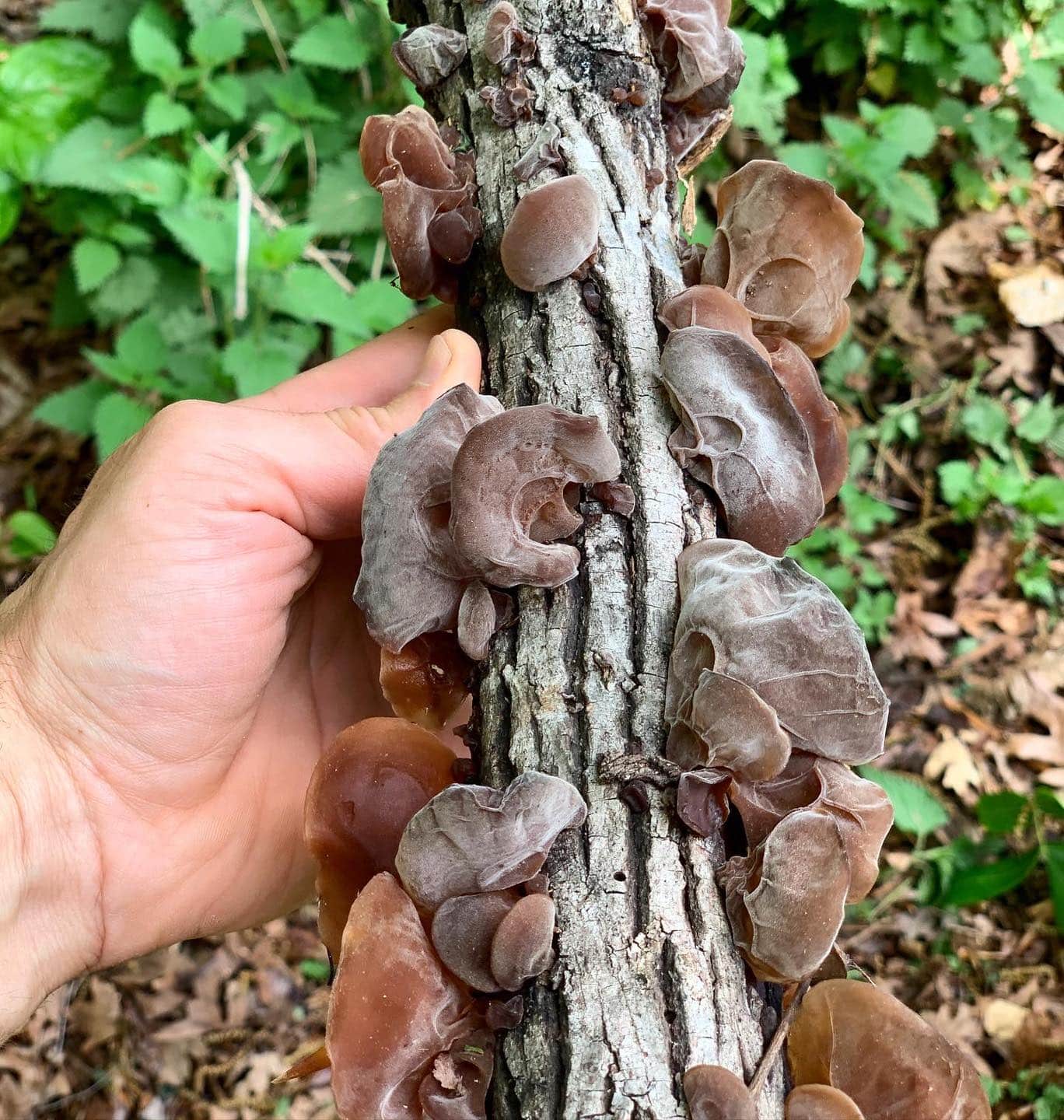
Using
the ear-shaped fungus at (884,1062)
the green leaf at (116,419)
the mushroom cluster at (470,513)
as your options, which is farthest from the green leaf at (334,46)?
the ear-shaped fungus at (884,1062)

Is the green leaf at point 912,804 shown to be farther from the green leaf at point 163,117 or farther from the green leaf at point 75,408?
the green leaf at point 163,117

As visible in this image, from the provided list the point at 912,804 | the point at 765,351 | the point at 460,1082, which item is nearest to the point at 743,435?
the point at 765,351

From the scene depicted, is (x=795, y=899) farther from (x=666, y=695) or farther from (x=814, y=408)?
(x=814, y=408)

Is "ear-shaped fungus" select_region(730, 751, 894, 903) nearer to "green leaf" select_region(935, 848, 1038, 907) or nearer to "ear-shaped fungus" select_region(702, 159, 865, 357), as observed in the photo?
"ear-shaped fungus" select_region(702, 159, 865, 357)

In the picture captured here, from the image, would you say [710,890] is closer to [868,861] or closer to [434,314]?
[868,861]

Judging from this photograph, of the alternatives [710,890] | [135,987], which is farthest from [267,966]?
[710,890]
